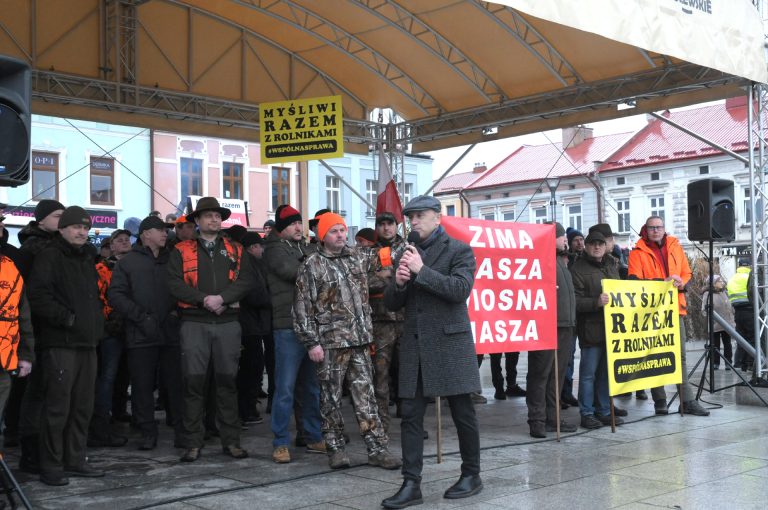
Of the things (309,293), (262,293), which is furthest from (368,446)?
(262,293)

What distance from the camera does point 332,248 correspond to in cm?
671

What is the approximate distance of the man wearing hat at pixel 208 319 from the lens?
269 inches

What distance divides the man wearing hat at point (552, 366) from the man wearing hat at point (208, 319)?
2.63 m

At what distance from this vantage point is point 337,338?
6.57 metres

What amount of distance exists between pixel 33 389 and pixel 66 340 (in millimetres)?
478

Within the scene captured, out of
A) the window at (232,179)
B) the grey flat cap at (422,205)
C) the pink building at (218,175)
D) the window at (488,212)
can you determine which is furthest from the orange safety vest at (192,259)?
the window at (488,212)

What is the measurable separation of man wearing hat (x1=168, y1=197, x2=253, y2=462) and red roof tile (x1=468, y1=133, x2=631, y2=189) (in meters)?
43.5

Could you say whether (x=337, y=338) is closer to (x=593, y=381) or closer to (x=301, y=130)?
(x=593, y=381)

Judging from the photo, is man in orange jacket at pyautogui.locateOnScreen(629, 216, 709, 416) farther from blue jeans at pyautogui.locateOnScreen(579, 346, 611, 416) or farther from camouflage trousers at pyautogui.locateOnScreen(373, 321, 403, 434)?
camouflage trousers at pyautogui.locateOnScreen(373, 321, 403, 434)

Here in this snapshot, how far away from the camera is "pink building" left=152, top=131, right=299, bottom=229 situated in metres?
36.1

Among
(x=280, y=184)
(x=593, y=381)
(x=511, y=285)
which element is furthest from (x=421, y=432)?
(x=280, y=184)

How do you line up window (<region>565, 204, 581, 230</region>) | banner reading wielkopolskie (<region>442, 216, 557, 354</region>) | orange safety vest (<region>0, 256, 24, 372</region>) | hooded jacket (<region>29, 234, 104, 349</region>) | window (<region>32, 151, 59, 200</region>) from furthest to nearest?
window (<region>565, 204, 581, 230</region>), window (<region>32, 151, 59, 200</region>), banner reading wielkopolskie (<region>442, 216, 557, 354</region>), hooded jacket (<region>29, 234, 104, 349</region>), orange safety vest (<region>0, 256, 24, 372</region>)

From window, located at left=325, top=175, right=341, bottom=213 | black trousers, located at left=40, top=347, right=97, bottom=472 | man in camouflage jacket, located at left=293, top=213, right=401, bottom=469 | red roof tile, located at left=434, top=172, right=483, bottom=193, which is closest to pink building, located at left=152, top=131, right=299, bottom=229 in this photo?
window, located at left=325, top=175, right=341, bottom=213

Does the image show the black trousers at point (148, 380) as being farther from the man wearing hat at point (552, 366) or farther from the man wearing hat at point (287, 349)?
the man wearing hat at point (552, 366)
